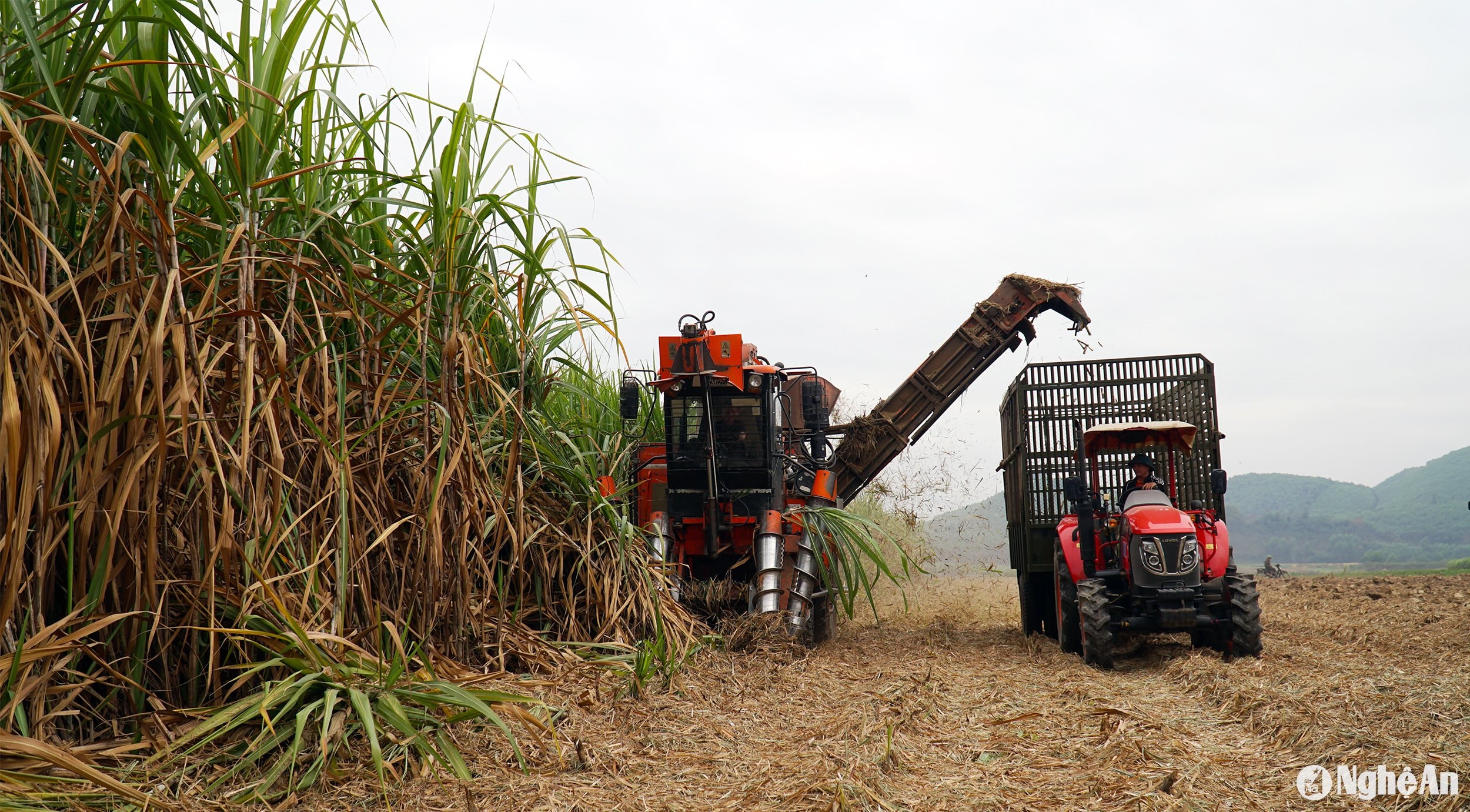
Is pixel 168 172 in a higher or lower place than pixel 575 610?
higher

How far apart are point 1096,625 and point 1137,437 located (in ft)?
5.09

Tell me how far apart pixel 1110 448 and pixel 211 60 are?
Result: 637 cm

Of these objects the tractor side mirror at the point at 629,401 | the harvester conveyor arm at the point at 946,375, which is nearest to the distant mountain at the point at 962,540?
the harvester conveyor arm at the point at 946,375

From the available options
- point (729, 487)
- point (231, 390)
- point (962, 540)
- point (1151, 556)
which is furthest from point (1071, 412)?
point (231, 390)

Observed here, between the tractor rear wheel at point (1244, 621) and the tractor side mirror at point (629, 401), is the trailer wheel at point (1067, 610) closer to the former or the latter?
the tractor rear wheel at point (1244, 621)

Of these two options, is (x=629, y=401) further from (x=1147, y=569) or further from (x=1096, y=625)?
(x=1147, y=569)

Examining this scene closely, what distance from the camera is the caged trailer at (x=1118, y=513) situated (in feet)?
20.7

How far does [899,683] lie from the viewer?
5.52m

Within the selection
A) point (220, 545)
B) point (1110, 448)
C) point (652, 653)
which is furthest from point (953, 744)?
point (1110, 448)

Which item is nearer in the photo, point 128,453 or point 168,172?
point 128,453

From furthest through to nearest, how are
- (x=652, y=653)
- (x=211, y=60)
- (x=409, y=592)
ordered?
(x=652, y=653), (x=409, y=592), (x=211, y=60)

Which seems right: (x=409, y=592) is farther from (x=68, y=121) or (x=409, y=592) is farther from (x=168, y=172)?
(x=68, y=121)

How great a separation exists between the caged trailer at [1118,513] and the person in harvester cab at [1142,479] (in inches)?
3.6

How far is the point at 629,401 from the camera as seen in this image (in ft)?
25.2
